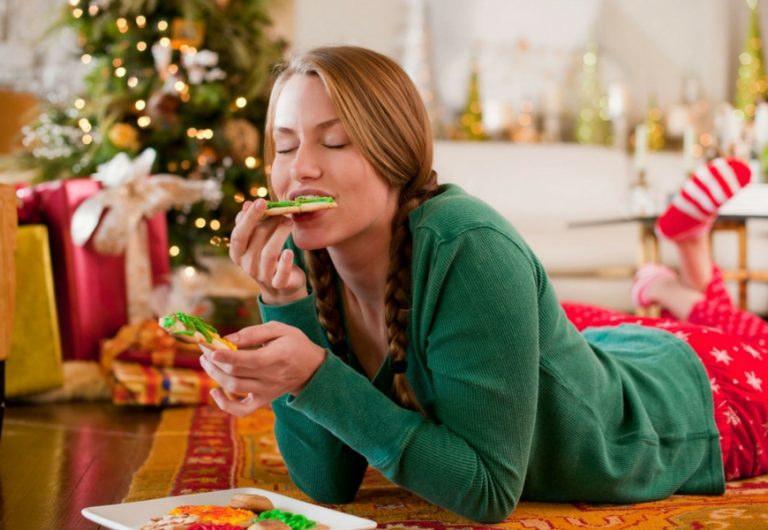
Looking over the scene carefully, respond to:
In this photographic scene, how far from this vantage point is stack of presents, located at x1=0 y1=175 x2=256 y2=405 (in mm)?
2879

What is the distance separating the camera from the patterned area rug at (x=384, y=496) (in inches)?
55.6

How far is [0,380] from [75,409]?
31.5 inches

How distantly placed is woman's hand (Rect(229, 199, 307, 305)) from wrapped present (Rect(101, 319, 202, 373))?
173cm

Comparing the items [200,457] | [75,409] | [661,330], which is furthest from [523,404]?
[75,409]

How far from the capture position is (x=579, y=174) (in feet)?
17.4

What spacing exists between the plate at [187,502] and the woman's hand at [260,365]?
0.17 meters

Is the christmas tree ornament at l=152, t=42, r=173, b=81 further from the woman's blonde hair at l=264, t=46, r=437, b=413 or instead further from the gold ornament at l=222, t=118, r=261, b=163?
the woman's blonde hair at l=264, t=46, r=437, b=413

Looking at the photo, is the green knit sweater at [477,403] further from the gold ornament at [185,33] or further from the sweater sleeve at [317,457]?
the gold ornament at [185,33]

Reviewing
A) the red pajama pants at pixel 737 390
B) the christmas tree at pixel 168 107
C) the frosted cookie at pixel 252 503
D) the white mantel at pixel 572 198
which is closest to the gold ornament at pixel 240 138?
the christmas tree at pixel 168 107

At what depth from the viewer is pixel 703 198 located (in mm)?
2637

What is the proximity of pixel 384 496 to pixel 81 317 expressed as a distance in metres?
1.75

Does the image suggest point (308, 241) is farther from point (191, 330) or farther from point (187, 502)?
point (187, 502)

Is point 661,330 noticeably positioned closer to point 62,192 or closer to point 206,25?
point 62,192

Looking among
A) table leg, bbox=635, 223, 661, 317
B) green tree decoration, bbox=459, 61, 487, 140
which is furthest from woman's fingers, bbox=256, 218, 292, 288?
green tree decoration, bbox=459, 61, 487, 140
